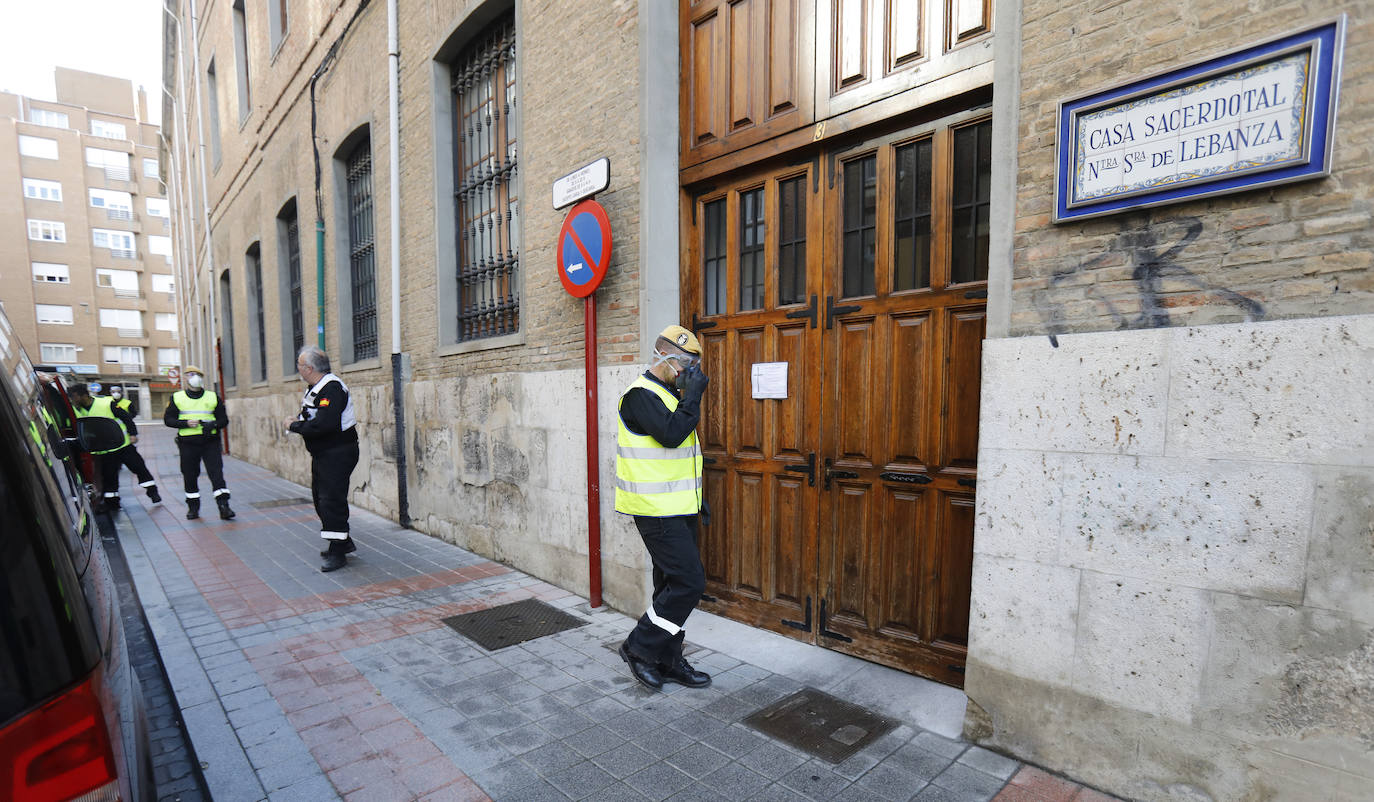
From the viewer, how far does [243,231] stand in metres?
14.8

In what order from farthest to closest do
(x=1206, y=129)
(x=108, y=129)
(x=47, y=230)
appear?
(x=108, y=129) → (x=47, y=230) → (x=1206, y=129)

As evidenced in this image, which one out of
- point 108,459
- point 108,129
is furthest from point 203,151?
point 108,129

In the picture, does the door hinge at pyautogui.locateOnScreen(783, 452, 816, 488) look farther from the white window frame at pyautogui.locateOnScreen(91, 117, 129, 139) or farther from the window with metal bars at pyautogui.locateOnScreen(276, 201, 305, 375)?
the white window frame at pyautogui.locateOnScreen(91, 117, 129, 139)

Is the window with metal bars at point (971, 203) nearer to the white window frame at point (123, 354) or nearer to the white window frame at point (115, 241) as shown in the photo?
the white window frame at point (123, 354)

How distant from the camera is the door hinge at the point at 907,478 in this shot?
11.4 ft

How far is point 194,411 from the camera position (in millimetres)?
8320

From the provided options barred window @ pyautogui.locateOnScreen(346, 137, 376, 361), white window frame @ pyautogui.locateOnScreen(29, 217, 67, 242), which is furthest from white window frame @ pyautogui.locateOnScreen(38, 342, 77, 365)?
barred window @ pyautogui.locateOnScreen(346, 137, 376, 361)

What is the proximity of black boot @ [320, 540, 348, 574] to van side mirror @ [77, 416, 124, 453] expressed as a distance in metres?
2.97

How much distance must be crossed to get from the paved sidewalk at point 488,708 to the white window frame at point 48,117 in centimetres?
6355

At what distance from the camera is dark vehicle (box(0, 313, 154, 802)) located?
1.12m

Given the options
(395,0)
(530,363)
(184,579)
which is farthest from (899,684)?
(395,0)

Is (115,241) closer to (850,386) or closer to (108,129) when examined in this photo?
(108,129)

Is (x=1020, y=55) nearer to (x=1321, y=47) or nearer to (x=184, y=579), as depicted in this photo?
(x=1321, y=47)

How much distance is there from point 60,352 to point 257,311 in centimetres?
4245
